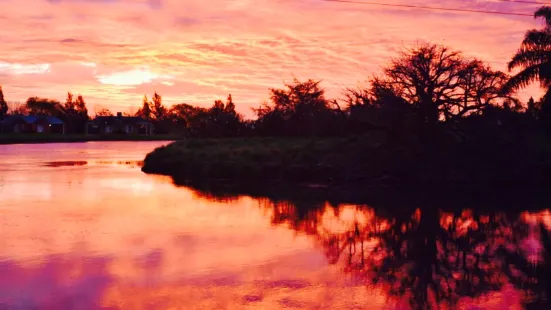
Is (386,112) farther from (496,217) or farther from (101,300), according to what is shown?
(101,300)

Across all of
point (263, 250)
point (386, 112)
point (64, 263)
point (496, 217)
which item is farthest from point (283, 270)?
point (386, 112)

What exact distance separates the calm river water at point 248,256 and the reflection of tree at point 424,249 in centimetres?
4

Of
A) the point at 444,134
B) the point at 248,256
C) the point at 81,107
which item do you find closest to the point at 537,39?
the point at 444,134

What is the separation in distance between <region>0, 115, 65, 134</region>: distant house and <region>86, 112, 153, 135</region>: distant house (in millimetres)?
10414

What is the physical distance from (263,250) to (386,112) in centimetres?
2066

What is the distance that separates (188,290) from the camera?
475 inches

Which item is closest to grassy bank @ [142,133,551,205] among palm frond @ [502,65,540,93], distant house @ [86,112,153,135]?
palm frond @ [502,65,540,93]

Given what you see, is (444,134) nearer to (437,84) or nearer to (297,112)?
(437,84)

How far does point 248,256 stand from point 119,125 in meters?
152

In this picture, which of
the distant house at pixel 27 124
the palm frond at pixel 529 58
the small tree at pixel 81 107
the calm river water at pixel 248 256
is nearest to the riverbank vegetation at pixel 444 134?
the palm frond at pixel 529 58

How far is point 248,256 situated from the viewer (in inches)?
611

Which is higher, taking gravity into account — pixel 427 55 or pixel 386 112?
pixel 427 55

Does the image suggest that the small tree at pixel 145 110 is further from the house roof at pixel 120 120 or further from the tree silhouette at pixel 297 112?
the tree silhouette at pixel 297 112

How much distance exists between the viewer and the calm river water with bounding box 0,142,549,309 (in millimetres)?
11680
